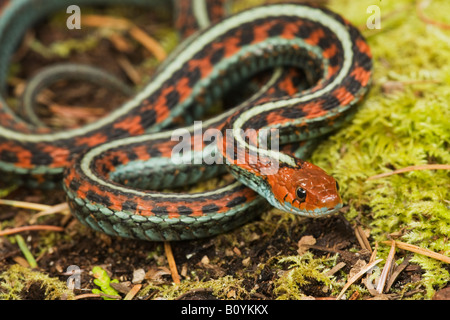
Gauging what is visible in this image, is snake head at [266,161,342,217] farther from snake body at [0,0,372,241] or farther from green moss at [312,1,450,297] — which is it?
green moss at [312,1,450,297]

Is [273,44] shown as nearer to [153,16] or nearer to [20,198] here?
[153,16]

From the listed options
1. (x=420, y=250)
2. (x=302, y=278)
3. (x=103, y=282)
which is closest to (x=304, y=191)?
(x=302, y=278)

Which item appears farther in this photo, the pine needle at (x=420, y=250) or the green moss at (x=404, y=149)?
the green moss at (x=404, y=149)

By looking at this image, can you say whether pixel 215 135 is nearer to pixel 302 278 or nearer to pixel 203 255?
pixel 203 255

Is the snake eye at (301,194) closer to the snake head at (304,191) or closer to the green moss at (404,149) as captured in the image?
the snake head at (304,191)

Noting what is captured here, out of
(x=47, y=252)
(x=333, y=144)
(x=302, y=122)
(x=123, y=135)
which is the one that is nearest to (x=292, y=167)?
(x=302, y=122)

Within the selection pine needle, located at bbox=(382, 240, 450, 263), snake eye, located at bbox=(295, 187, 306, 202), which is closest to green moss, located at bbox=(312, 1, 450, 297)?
pine needle, located at bbox=(382, 240, 450, 263)

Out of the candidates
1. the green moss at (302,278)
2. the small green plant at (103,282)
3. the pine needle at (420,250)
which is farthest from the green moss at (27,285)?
the pine needle at (420,250)
